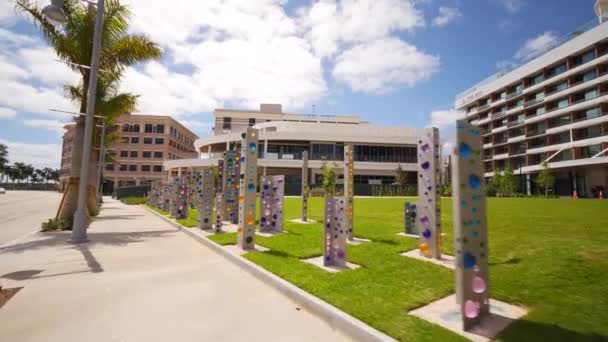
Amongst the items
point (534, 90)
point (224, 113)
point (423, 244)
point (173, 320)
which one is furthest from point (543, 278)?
point (224, 113)

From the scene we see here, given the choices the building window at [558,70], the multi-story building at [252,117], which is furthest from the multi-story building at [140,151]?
the building window at [558,70]

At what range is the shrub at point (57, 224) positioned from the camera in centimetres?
1067

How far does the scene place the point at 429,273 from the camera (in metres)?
5.00

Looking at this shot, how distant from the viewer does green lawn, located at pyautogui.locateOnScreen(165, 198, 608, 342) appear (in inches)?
122

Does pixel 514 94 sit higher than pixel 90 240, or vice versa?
pixel 514 94

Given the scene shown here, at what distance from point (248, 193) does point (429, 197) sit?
4.34 m

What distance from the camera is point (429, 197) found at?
252 inches

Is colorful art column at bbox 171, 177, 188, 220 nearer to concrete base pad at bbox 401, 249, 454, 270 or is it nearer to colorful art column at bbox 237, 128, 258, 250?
colorful art column at bbox 237, 128, 258, 250

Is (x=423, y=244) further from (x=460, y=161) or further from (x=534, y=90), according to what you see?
(x=534, y=90)

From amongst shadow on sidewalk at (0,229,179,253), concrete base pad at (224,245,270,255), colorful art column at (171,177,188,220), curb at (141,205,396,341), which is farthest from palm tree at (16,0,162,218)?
curb at (141,205,396,341)

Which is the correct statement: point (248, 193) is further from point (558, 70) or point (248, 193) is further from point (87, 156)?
point (558, 70)

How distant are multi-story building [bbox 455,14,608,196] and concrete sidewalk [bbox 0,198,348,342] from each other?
47719 mm

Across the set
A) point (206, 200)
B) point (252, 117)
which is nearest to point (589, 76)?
point (206, 200)

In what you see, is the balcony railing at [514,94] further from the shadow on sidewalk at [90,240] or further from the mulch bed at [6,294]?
the mulch bed at [6,294]
